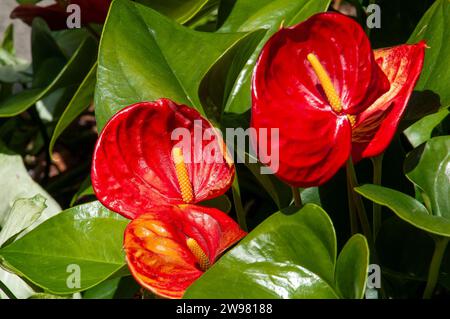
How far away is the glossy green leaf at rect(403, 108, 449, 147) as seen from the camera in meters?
Result: 1.03

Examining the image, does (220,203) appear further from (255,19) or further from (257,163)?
(255,19)

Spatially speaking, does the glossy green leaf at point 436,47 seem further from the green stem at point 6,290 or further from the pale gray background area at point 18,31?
the pale gray background area at point 18,31

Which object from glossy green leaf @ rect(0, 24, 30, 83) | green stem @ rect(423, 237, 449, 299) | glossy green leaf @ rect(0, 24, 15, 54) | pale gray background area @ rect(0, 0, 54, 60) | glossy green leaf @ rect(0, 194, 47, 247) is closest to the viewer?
green stem @ rect(423, 237, 449, 299)

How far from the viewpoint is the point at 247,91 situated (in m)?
0.93

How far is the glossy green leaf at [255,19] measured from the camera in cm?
93

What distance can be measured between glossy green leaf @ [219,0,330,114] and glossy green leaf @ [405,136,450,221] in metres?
0.21

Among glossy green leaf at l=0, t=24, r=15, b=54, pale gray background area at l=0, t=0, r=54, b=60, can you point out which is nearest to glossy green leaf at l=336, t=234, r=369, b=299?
glossy green leaf at l=0, t=24, r=15, b=54

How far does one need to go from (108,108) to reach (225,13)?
268 millimetres

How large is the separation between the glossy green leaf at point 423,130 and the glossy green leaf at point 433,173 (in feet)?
0.73

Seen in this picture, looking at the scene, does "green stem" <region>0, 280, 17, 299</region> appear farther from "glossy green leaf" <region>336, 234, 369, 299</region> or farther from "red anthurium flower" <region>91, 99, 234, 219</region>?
"glossy green leaf" <region>336, 234, 369, 299</region>

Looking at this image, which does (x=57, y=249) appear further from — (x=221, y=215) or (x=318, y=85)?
(x=318, y=85)

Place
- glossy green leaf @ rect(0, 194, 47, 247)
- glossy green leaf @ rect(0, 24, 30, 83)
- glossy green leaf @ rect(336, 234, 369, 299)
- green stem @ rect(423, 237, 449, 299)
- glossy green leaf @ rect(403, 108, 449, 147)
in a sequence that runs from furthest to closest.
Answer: glossy green leaf @ rect(0, 24, 30, 83), glossy green leaf @ rect(403, 108, 449, 147), glossy green leaf @ rect(0, 194, 47, 247), green stem @ rect(423, 237, 449, 299), glossy green leaf @ rect(336, 234, 369, 299)
